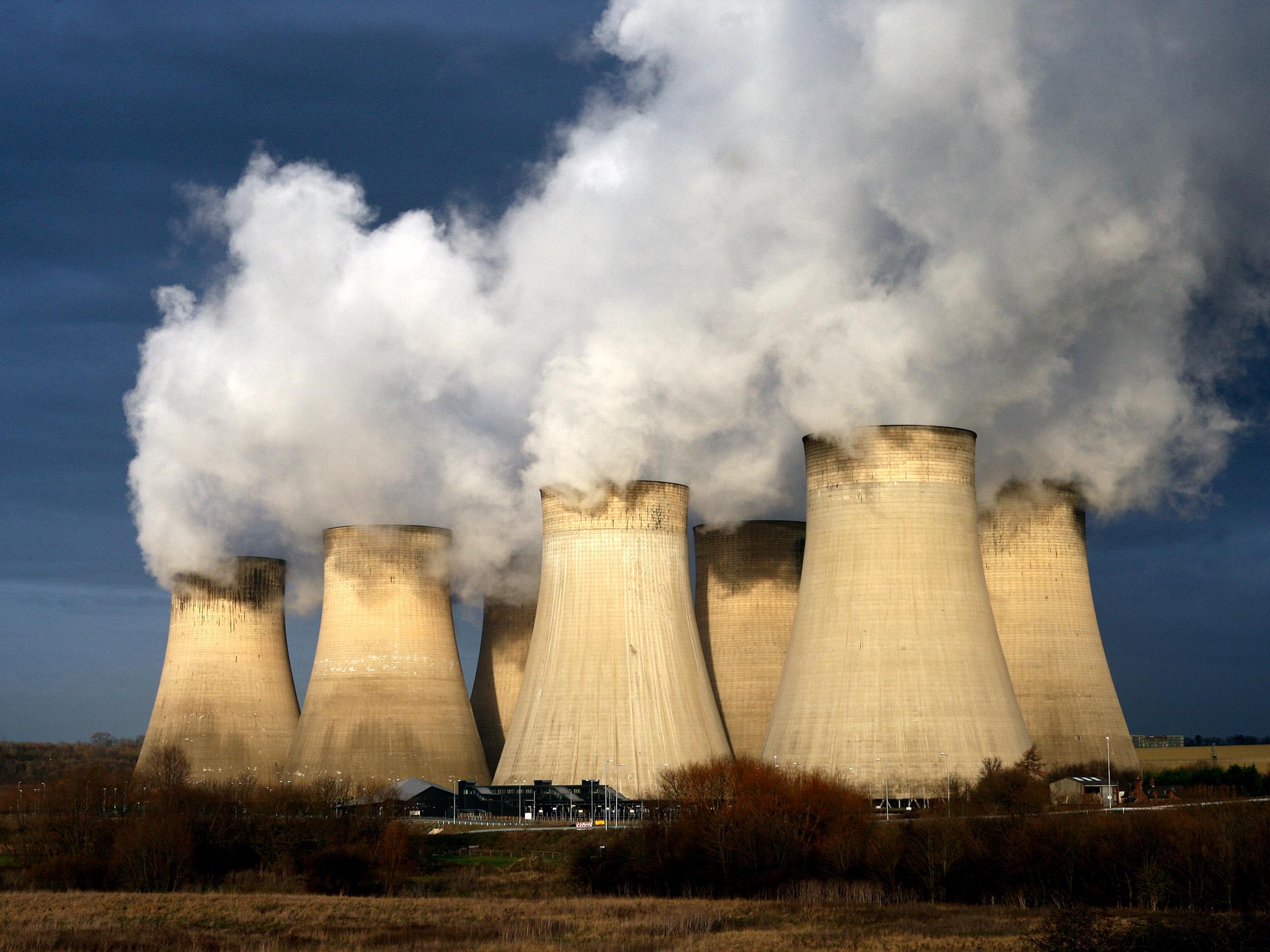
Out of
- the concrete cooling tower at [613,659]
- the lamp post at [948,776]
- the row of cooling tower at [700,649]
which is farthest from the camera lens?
the concrete cooling tower at [613,659]

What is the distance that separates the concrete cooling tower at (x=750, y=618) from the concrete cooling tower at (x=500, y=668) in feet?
20.0

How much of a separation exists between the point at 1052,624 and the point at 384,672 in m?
16.0

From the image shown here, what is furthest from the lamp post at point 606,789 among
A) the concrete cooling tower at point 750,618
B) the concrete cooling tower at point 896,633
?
the concrete cooling tower at point 750,618

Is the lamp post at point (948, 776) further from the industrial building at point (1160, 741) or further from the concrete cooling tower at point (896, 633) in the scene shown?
the industrial building at point (1160, 741)

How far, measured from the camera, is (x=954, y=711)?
1180 inches

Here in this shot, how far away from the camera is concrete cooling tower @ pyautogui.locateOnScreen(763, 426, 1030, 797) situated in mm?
29906

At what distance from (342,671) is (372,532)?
11.6 ft

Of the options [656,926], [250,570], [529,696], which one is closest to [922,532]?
[529,696]

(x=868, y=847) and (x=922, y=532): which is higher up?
(x=922, y=532)

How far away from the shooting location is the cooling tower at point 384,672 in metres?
39.2

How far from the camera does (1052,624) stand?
36.6 metres

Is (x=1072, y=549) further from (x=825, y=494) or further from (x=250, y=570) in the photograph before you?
(x=250, y=570)

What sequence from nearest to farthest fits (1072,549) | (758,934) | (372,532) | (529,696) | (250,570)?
(758,934) → (529,696) → (1072,549) → (372,532) → (250,570)

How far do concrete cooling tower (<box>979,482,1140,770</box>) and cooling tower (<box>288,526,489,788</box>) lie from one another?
543 inches
